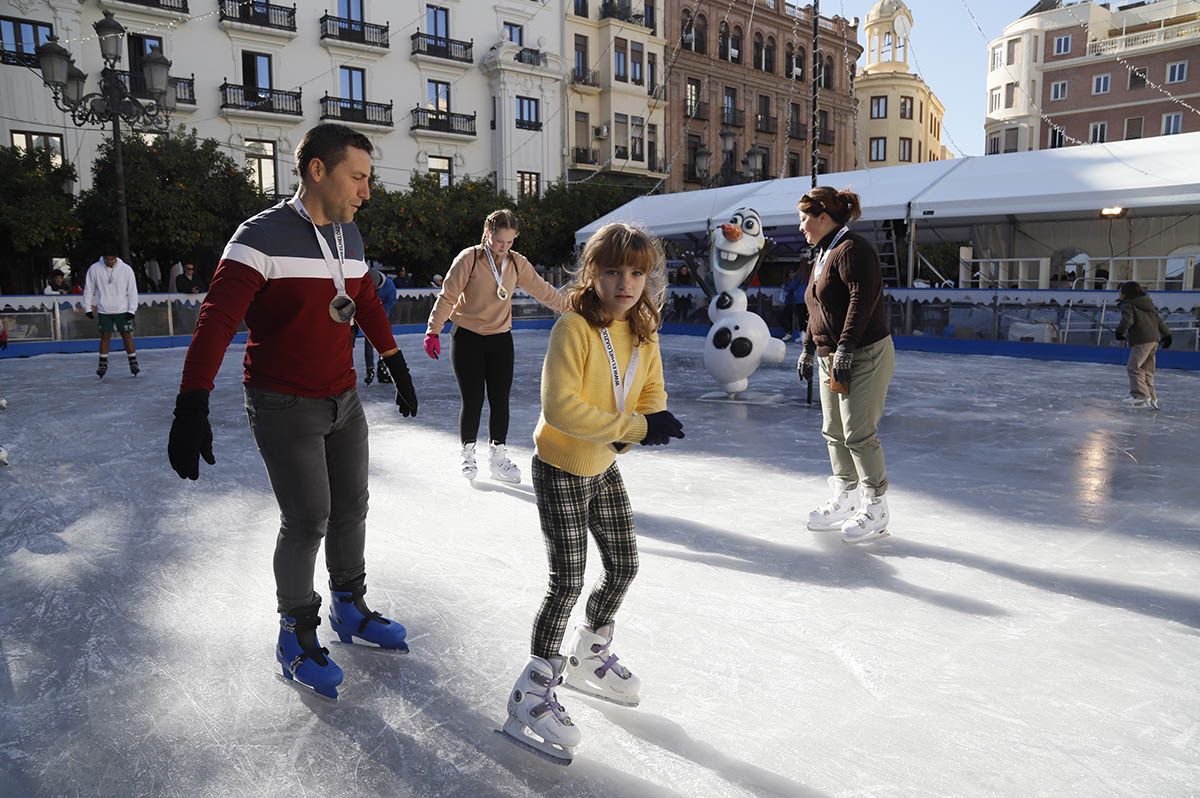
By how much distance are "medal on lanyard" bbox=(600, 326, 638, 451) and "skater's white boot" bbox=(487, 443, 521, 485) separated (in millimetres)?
2772

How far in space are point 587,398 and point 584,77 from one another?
3081cm

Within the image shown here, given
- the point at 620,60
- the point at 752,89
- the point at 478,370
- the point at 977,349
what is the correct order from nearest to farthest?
the point at 478,370, the point at 977,349, the point at 620,60, the point at 752,89

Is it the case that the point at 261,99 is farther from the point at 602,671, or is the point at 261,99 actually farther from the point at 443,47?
the point at 602,671

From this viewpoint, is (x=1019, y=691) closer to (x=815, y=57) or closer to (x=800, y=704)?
(x=800, y=704)

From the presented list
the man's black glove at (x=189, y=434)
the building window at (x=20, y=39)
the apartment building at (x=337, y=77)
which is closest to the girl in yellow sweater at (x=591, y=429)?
the man's black glove at (x=189, y=434)

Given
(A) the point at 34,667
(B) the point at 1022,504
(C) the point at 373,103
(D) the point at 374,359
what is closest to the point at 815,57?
(D) the point at 374,359

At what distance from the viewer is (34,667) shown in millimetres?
2486

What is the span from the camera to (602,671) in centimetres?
226

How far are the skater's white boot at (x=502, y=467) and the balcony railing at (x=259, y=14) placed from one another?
23.3 metres

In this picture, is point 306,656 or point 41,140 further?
point 41,140

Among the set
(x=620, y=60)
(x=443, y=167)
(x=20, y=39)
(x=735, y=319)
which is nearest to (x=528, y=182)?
(x=443, y=167)

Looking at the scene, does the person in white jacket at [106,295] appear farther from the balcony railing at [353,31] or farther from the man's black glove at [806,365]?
the balcony railing at [353,31]

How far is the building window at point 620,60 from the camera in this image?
31297 millimetres

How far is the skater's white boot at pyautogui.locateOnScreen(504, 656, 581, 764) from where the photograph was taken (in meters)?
2.01
